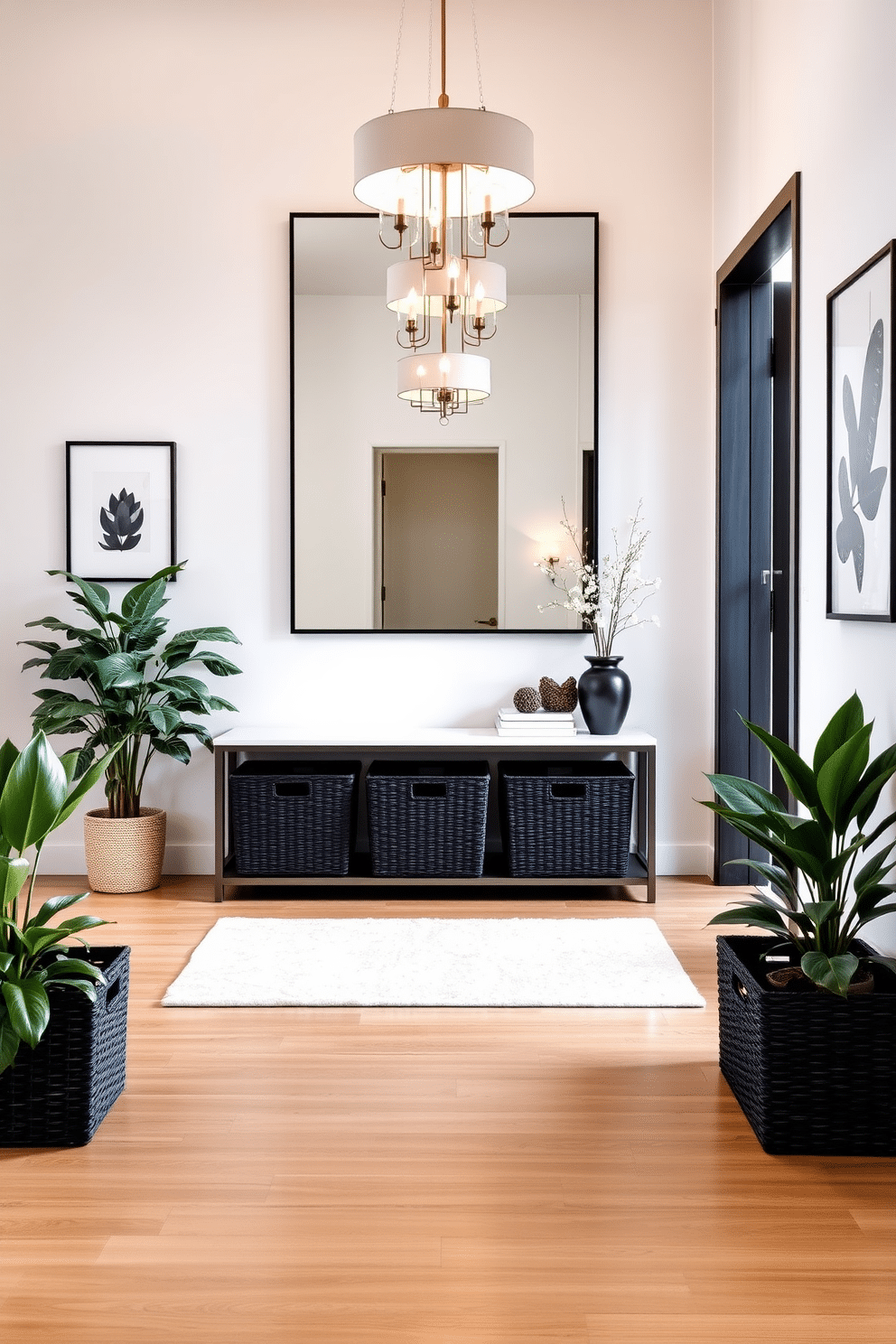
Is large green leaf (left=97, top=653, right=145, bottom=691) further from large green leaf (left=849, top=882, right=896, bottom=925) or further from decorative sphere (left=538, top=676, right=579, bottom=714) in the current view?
large green leaf (left=849, top=882, right=896, bottom=925)

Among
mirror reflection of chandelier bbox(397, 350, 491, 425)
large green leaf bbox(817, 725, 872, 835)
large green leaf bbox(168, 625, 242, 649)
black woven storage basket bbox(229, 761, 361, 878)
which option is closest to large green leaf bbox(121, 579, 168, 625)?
large green leaf bbox(168, 625, 242, 649)

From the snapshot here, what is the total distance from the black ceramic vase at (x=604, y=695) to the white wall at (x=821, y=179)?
1.00m

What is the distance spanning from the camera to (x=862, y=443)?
2.57 metres

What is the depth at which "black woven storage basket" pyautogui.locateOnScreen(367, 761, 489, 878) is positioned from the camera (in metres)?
Answer: 3.93

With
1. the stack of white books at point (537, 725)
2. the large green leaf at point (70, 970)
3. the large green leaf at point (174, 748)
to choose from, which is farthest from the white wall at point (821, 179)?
the large green leaf at point (174, 748)

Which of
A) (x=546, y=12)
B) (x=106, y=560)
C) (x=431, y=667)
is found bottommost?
(x=431, y=667)

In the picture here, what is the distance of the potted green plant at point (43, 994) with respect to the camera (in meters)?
2.06

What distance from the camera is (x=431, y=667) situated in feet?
14.2

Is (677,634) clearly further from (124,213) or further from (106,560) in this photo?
(124,213)

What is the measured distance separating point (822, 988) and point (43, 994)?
4.65 feet

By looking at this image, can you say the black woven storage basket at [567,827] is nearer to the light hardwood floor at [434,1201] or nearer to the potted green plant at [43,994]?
the light hardwood floor at [434,1201]

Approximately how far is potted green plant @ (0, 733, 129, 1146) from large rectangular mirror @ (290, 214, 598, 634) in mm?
2236

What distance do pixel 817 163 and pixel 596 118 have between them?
5.21 ft

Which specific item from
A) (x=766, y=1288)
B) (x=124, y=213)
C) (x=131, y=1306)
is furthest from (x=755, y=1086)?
(x=124, y=213)
